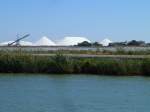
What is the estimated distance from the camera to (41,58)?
51719 millimetres

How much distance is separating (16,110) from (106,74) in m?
23.3

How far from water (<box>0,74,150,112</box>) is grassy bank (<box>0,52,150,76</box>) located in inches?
211

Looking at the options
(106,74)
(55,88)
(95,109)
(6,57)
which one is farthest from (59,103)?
(6,57)

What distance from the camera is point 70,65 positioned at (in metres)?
49.9

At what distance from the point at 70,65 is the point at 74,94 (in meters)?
17.1

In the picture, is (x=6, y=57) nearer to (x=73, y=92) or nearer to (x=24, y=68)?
(x=24, y=68)

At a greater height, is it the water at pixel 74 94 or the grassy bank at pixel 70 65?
the grassy bank at pixel 70 65

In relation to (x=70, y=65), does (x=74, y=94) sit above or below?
below

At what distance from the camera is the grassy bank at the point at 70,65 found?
4894cm

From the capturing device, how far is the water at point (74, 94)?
27.4 metres

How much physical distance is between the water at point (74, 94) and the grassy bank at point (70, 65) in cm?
536

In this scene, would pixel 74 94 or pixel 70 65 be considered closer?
pixel 74 94

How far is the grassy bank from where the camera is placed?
4894cm

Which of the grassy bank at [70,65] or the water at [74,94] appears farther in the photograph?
the grassy bank at [70,65]
